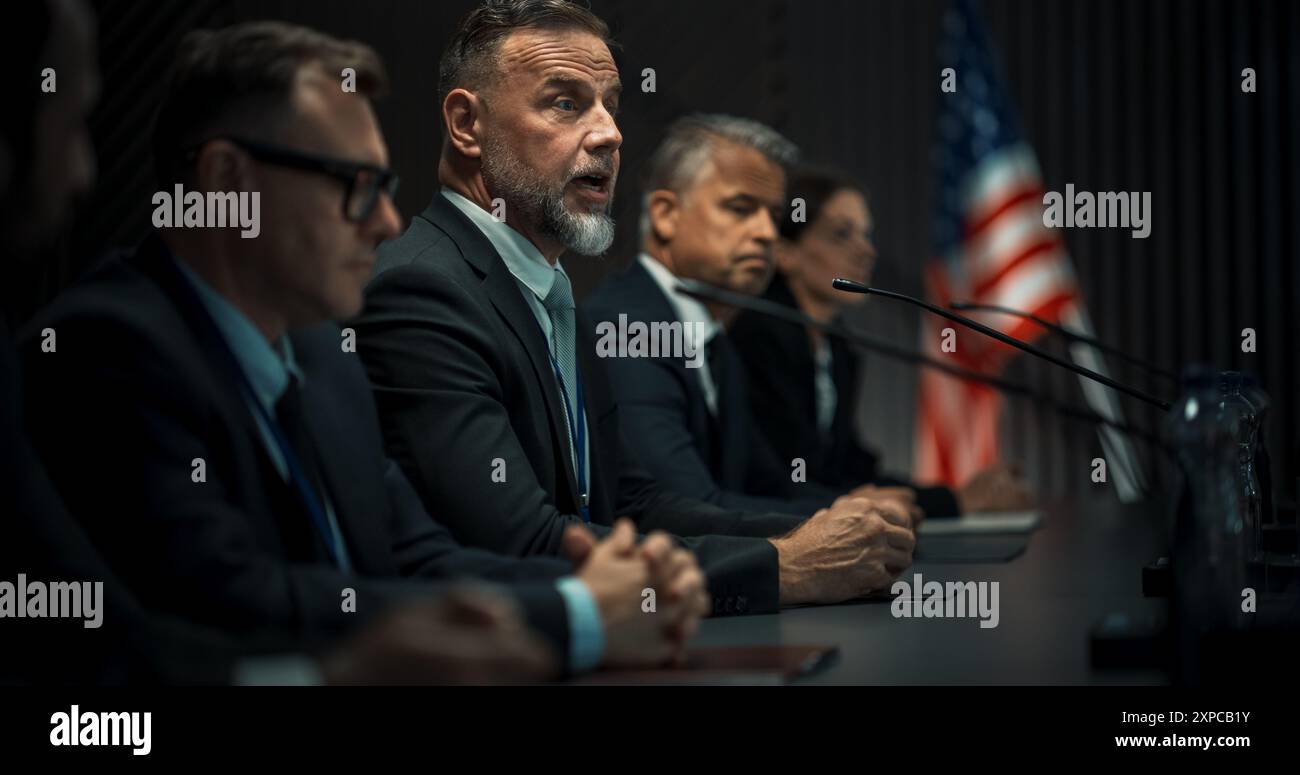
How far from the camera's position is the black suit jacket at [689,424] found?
2.80 m

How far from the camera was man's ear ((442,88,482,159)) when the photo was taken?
2.27m

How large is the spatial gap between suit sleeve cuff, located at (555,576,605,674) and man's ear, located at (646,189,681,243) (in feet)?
7.61

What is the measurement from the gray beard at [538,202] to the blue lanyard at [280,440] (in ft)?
2.62

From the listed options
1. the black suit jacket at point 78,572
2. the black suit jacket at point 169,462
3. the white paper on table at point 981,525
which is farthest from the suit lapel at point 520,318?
the white paper on table at point 981,525

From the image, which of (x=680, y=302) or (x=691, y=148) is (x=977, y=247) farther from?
(x=680, y=302)

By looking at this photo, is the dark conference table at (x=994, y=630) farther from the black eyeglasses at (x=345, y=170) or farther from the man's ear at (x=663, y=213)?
the man's ear at (x=663, y=213)

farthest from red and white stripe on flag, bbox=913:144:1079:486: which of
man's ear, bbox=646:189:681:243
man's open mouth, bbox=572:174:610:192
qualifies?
man's open mouth, bbox=572:174:610:192

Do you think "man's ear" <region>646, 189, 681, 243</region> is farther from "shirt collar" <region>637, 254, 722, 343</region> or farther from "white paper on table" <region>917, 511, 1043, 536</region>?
"white paper on table" <region>917, 511, 1043, 536</region>

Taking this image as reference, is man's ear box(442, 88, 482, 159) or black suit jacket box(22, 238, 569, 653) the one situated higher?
man's ear box(442, 88, 482, 159)

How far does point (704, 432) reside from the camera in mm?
3104

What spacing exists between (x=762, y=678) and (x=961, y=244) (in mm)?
4659

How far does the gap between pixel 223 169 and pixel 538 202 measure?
0.82 m

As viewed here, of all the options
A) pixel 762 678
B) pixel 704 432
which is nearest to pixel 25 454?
pixel 762 678
